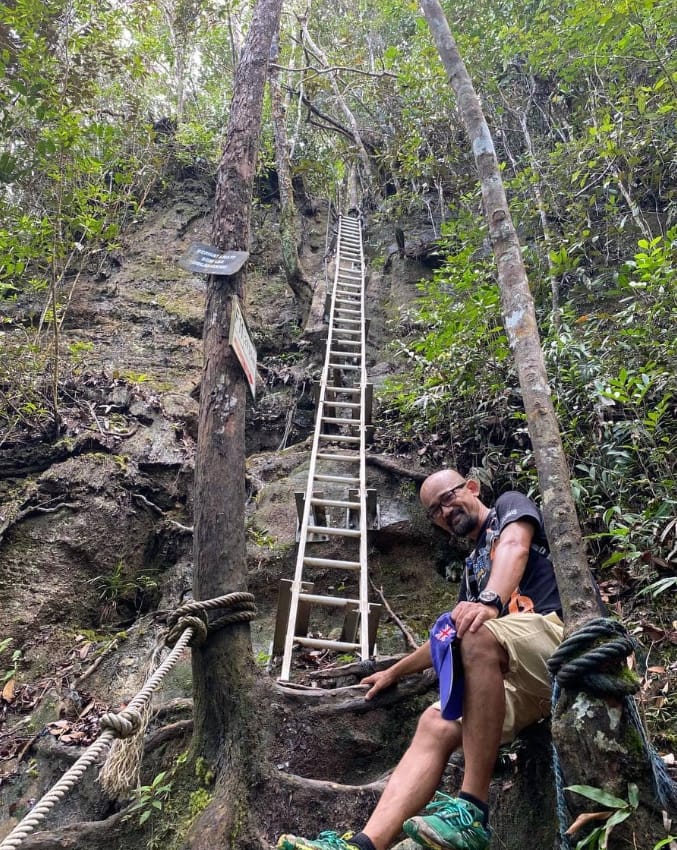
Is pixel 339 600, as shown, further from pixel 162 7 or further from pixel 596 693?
pixel 162 7

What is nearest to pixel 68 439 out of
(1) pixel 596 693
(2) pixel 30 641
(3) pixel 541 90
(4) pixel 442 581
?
(2) pixel 30 641

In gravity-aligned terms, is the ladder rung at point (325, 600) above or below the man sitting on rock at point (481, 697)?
above

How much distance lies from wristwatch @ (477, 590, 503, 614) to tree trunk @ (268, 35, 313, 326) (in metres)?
6.92

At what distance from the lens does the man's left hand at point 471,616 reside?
203 cm

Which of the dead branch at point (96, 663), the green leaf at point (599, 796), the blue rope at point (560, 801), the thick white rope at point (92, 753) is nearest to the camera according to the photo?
the thick white rope at point (92, 753)

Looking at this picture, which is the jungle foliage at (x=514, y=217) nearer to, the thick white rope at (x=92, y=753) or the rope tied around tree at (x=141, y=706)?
the rope tied around tree at (x=141, y=706)

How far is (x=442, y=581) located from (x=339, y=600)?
4.04ft

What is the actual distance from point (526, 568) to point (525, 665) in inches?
20.6

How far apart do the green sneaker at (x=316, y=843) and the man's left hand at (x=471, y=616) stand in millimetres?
745

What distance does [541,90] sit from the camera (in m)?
8.05

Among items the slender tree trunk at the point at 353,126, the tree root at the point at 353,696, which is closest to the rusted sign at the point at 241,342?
the tree root at the point at 353,696

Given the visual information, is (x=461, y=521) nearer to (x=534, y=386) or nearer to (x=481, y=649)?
(x=534, y=386)

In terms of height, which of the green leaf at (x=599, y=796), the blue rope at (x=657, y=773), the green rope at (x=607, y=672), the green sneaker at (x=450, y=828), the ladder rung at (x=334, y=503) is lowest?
the green sneaker at (x=450, y=828)

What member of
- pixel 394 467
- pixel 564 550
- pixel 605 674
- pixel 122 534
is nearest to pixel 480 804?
pixel 605 674
